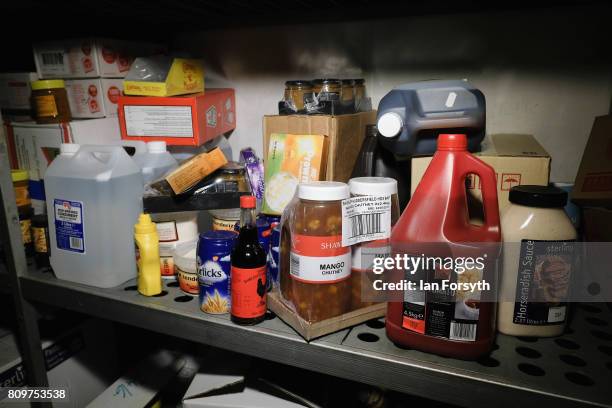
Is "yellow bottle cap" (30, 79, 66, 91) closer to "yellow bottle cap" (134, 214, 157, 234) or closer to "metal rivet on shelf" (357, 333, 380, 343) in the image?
"yellow bottle cap" (134, 214, 157, 234)

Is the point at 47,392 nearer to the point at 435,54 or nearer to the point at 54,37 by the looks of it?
the point at 54,37

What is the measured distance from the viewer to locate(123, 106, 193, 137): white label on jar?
3.74 feet

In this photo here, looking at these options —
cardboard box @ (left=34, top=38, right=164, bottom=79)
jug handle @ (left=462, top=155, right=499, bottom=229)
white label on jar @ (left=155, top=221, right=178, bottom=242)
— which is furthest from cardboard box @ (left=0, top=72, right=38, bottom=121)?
jug handle @ (left=462, top=155, right=499, bottom=229)

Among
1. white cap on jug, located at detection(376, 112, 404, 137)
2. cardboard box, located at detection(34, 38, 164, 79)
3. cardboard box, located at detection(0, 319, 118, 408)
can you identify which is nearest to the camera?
white cap on jug, located at detection(376, 112, 404, 137)

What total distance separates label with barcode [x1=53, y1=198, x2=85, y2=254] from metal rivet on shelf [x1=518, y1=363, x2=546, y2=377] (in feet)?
2.92

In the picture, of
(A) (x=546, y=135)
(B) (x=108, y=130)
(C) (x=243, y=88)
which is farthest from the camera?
(C) (x=243, y=88)

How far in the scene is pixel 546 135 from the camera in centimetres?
107

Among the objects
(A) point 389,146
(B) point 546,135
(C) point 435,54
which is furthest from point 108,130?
(B) point 546,135

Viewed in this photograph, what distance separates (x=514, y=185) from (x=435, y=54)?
48 cm

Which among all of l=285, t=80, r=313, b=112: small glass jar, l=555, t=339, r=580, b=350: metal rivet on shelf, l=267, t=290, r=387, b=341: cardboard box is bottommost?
l=555, t=339, r=580, b=350: metal rivet on shelf

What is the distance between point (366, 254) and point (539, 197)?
305mm

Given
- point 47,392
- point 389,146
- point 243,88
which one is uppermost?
point 243,88

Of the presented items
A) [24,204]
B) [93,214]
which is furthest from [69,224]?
[24,204]

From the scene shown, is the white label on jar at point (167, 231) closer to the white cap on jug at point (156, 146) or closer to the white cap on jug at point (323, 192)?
the white cap on jug at point (156, 146)
